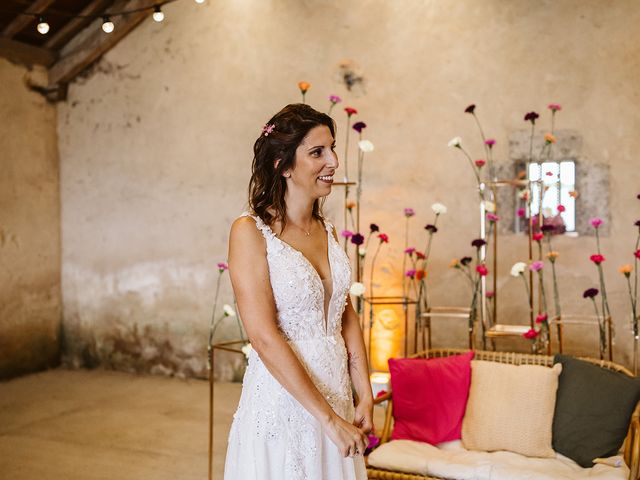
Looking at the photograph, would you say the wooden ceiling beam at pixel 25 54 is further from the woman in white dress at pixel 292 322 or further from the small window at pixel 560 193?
the woman in white dress at pixel 292 322

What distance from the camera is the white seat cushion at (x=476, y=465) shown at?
298 centimetres

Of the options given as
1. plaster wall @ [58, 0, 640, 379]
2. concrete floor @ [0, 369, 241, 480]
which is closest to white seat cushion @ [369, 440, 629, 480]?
concrete floor @ [0, 369, 241, 480]

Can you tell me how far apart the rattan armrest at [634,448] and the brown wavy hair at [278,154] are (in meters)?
1.82

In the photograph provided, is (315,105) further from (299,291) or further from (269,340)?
(269,340)

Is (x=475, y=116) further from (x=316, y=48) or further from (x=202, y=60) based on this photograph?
(x=202, y=60)

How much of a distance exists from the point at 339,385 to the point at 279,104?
4.96 metres

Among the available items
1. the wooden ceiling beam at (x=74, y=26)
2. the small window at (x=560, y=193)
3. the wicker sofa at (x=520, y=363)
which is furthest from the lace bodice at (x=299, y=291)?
the wooden ceiling beam at (x=74, y=26)

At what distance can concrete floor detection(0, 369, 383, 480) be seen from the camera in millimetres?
4316

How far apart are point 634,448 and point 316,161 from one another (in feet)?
6.18

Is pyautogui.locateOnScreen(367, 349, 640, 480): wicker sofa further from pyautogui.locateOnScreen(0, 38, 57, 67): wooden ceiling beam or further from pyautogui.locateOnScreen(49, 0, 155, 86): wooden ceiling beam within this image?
pyautogui.locateOnScreen(0, 38, 57, 67): wooden ceiling beam

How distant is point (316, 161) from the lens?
190 cm

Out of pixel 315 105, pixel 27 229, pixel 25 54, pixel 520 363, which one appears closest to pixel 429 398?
pixel 520 363

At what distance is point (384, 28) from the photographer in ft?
20.4

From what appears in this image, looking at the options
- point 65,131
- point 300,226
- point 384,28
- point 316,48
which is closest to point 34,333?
point 65,131
